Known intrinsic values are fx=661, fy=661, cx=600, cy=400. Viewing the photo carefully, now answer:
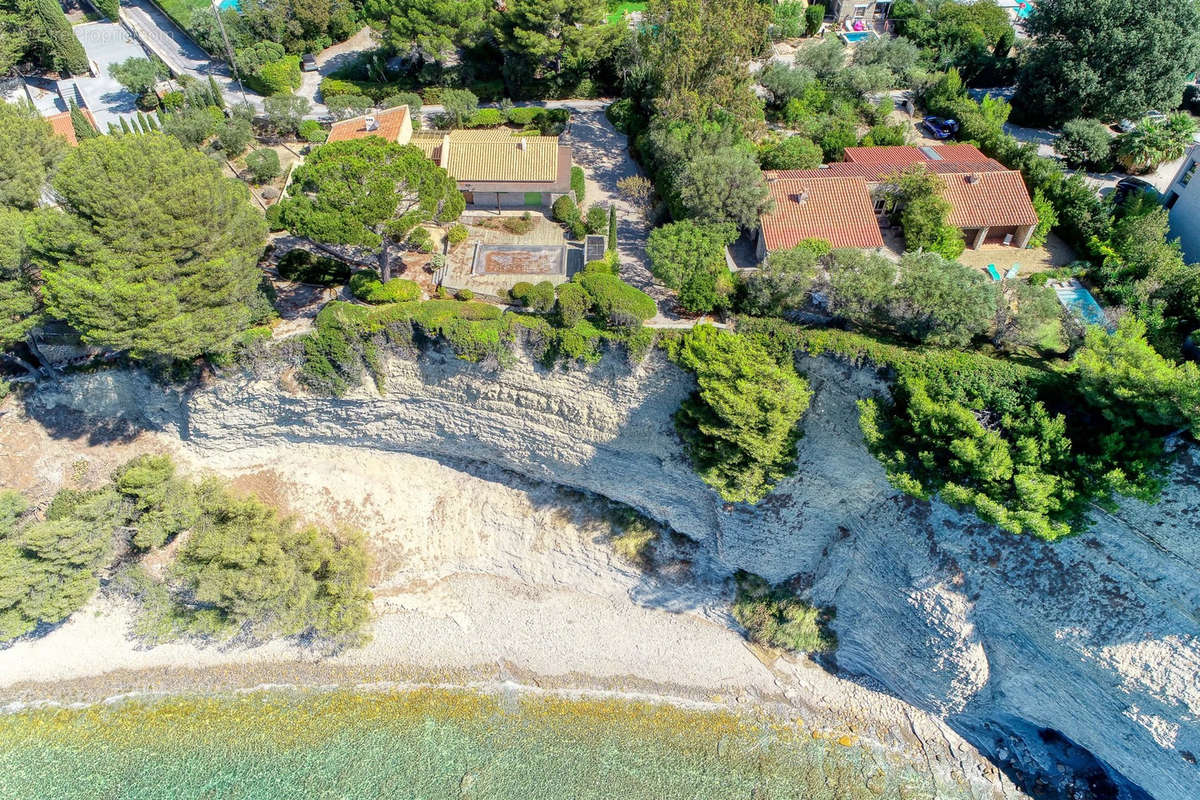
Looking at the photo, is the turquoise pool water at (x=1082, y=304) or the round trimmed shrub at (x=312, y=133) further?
the round trimmed shrub at (x=312, y=133)

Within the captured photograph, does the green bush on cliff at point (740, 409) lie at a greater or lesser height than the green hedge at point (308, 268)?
lesser

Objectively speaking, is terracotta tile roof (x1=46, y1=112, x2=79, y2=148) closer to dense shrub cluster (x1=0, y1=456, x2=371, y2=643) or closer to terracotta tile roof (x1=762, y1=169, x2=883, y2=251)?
dense shrub cluster (x1=0, y1=456, x2=371, y2=643)

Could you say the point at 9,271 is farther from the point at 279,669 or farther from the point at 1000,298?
the point at 1000,298

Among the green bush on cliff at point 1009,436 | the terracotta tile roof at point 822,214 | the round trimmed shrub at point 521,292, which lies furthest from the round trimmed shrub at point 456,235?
the green bush on cliff at point 1009,436

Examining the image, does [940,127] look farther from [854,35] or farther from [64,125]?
[64,125]

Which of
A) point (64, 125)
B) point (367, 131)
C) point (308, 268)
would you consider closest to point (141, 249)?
point (308, 268)

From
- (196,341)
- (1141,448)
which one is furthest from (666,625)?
(196,341)

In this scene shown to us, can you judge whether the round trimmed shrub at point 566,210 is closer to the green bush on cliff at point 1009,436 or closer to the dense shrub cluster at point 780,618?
the green bush on cliff at point 1009,436
